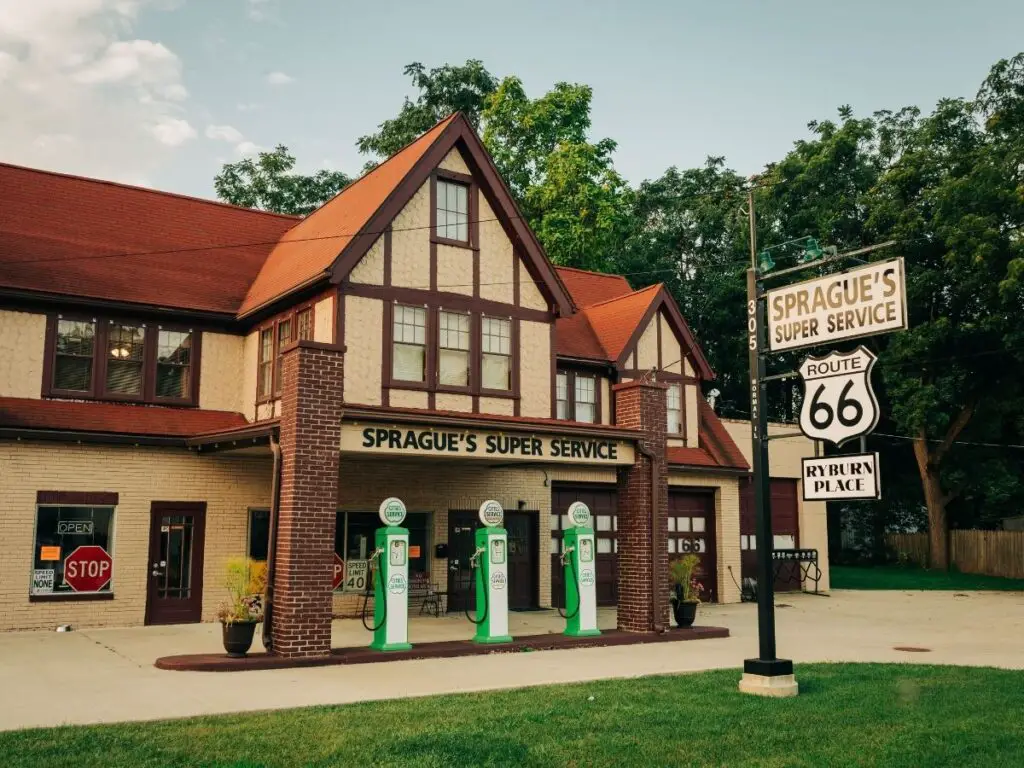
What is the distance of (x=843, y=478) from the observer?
10.8 m

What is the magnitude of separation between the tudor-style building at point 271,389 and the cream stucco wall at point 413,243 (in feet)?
0.14

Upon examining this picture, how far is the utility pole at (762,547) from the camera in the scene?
1128cm

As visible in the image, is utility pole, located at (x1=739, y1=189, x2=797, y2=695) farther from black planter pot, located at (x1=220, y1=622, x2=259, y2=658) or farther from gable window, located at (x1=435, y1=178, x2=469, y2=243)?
gable window, located at (x1=435, y1=178, x2=469, y2=243)

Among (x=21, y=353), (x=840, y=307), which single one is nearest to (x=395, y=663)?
(x=840, y=307)

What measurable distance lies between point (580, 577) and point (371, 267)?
6864 millimetres

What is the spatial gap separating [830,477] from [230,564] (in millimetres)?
8435

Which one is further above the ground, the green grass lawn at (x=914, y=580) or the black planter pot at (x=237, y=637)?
the black planter pot at (x=237, y=637)

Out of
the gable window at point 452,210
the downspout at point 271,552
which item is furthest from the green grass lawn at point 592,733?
the gable window at point 452,210

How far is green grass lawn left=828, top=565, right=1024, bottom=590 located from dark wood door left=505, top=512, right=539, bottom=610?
1315 centimetres

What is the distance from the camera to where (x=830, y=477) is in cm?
1092

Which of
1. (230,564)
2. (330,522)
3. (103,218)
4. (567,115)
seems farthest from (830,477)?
(567,115)

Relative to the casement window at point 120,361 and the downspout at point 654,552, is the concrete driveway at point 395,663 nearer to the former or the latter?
the downspout at point 654,552

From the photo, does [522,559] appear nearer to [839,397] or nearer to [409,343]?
[409,343]

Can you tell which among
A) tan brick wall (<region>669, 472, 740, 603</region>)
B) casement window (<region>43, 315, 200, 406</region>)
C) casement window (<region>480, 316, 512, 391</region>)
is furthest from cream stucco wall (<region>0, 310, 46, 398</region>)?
tan brick wall (<region>669, 472, 740, 603</region>)
